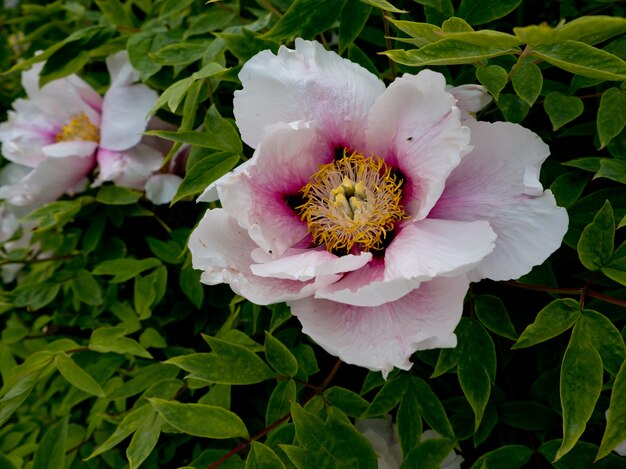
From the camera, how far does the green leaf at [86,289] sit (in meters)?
0.92

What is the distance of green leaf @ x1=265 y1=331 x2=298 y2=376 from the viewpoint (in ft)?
2.15

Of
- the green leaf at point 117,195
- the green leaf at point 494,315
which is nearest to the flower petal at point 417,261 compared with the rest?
the green leaf at point 494,315

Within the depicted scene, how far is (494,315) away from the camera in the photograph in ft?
2.01

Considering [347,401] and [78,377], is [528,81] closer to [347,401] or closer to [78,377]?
[347,401]

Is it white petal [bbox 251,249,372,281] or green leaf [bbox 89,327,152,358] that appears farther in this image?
green leaf [bbox 89,327,152,358]

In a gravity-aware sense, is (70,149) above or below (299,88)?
below

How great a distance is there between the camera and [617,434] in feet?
1.70

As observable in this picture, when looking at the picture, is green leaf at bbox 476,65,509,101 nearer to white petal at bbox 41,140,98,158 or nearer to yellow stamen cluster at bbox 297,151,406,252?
yellow stamen cluster at bbox 297,151,406,252

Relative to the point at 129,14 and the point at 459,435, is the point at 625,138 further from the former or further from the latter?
the point at 129,14

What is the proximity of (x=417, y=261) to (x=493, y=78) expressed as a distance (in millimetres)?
192

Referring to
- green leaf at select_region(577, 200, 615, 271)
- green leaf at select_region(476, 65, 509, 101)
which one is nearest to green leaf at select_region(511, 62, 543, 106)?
green leaf at select_region(476, 65, 509, 101)

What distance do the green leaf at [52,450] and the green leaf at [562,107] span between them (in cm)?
63

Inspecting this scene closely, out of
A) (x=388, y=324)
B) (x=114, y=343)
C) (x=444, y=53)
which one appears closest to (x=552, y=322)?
(x=388, y=324)

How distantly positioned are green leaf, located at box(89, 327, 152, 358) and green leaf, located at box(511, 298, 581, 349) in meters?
0.43
